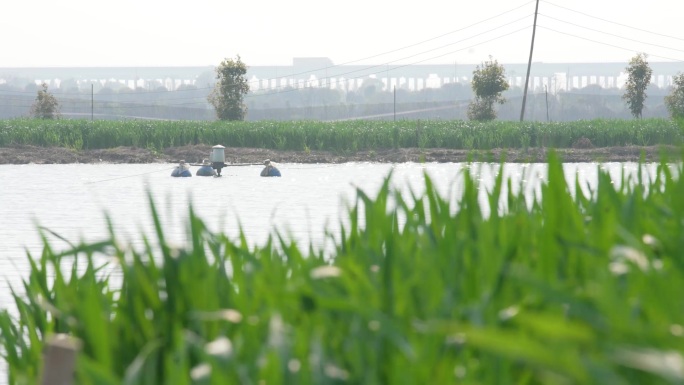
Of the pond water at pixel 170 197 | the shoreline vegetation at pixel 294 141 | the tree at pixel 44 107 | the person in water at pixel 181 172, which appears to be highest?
the tree at pixel 44 107

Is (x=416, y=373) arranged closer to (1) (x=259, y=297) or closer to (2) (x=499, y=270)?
(2) (x=499, y=270)

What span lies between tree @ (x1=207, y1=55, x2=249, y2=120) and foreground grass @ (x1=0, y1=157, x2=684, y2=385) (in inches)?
2290

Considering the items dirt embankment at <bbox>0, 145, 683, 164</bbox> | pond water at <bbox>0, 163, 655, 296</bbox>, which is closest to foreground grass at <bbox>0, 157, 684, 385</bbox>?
pond water at <bbox>0, 163, 655, 296</bbox>

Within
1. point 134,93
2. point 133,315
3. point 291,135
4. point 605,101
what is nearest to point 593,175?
point 291,135

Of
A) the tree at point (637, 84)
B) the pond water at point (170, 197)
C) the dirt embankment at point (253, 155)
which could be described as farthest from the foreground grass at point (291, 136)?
the tree at point (637, 84)

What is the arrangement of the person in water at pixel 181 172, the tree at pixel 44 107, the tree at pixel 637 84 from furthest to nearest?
1. the tree at pixel 637 84
2. the tree at pixel 44 107
3. the person in water at pixel 181 172

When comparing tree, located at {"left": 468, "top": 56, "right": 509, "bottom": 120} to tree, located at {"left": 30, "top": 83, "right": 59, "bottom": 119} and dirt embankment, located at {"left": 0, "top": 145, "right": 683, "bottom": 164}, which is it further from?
dirt embankment, located at {"left": 0, "top": 145, "right": 683, "bottom": 164}

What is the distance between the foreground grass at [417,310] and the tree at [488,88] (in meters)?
57.8

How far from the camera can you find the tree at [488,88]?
60.7m

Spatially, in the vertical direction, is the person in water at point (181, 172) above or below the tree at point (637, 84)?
below

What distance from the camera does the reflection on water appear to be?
11.9 metres

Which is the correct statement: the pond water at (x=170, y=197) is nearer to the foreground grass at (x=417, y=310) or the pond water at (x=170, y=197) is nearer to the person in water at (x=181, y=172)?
the person in water at (x=181, y=172)

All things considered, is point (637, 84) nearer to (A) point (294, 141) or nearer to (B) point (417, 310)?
(A) point (294, 141)

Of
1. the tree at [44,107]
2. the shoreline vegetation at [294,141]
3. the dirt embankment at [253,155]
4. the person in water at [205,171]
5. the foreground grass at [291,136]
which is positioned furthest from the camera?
the tree at [44,107]
